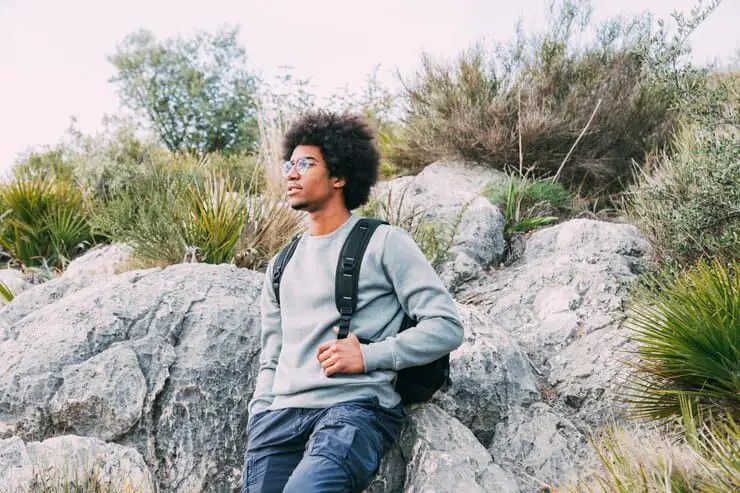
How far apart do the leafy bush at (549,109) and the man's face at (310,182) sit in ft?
16.0

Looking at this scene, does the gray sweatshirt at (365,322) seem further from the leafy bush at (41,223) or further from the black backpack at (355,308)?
the leafy bush at (41,223)

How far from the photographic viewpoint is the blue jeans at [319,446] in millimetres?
2508

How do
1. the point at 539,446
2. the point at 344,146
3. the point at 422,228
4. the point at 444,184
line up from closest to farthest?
the point at 344,146, the point at 539,446, the point at 422,228, the point at 444,184

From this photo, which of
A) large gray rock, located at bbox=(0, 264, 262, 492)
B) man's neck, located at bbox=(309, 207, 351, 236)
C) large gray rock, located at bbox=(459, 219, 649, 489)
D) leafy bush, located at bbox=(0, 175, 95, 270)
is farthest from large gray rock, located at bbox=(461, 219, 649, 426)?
leafy bush, located at bbox=(0, 175, 95, 270)

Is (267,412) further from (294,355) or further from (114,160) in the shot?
(114,160)

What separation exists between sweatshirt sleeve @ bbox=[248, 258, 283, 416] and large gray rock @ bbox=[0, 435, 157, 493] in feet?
1.93

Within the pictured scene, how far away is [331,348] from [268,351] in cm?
58

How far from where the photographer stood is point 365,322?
2.93 metres

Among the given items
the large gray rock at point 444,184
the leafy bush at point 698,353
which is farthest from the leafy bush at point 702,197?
the large gray rock at point 444,184

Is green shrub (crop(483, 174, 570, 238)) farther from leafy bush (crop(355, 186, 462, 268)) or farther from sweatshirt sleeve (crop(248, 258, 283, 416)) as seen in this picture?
sweatshirt sleeve (crop(248, 258, 283, 416))

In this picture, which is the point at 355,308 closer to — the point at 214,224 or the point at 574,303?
the point at 574,303

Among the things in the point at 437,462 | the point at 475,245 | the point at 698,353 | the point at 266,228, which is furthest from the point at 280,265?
the point at 475,245

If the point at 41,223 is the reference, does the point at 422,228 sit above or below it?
below

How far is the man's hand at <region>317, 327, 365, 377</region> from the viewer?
2.75 metres
